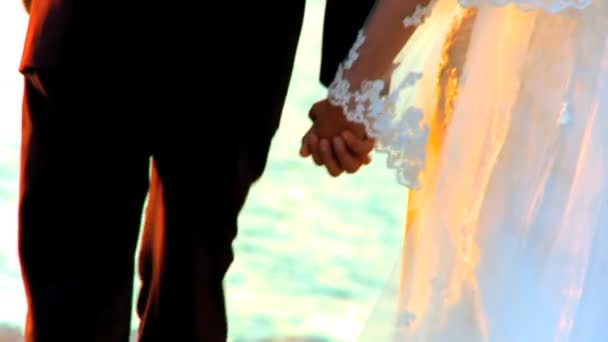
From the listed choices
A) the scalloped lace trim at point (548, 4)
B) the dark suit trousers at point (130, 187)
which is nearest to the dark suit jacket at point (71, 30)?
the dark suit trousers at point (130, 187)

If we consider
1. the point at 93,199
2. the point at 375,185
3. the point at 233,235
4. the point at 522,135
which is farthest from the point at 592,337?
the point at 375,185

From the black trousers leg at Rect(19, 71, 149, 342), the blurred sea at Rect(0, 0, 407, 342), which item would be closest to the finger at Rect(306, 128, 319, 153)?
the black trousers leg at Rect(19, 71, 149, 342)

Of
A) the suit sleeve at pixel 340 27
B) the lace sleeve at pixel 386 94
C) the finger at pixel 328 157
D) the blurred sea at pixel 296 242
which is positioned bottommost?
the blurred sea at pixel 296 242

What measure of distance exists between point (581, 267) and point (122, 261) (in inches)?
19.0

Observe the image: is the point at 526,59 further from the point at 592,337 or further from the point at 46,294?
the point at 46,294

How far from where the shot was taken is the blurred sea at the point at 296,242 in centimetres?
138

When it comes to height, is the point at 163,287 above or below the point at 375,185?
below

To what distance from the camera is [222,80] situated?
33.2 inches

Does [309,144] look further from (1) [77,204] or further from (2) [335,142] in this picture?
(1) [77,204]

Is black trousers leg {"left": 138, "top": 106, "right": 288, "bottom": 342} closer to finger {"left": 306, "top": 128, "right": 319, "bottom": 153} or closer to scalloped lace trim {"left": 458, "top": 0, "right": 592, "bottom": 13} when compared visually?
finger {"left": 306, "top": 128, "right": 319, "bottom": 153}

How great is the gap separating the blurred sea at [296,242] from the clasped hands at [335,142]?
534 mm

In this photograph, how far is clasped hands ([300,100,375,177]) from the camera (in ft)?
2.74

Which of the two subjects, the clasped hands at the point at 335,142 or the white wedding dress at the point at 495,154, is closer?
the white wedding dress at the point at 495,154

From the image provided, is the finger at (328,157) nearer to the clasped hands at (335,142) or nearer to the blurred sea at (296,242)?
the clasped hands at (335,142)
